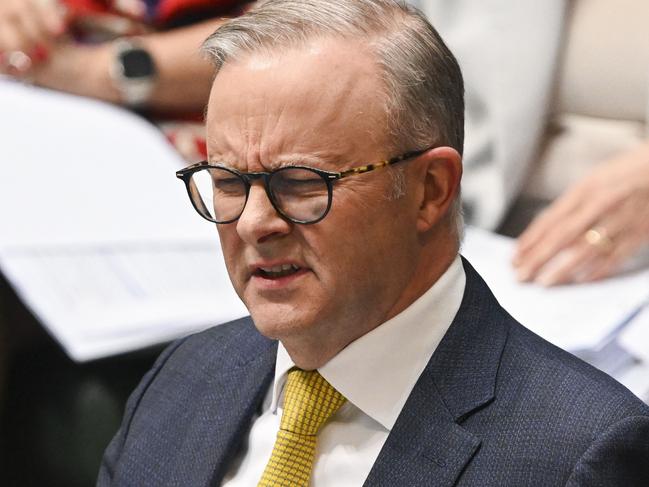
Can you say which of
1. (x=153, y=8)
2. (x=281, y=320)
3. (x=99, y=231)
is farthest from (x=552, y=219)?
(x=153, y=8)

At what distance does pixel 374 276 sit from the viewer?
932mm

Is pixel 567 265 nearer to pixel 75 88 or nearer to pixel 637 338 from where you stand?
pixel 637 338

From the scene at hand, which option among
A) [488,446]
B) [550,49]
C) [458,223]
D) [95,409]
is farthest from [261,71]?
[95,409]

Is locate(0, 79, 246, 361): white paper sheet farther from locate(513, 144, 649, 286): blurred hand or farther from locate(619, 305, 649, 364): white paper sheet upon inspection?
locate(619, 305, 649, 364): white paper sheet

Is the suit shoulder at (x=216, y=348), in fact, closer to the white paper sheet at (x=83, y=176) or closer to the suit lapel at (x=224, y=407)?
the suit lapel at (x=224, y=407)

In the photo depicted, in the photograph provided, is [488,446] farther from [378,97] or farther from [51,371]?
[51,371]

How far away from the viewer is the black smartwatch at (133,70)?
187cm

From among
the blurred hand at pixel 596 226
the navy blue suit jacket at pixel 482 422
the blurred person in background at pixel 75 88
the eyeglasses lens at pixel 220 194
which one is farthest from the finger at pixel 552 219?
the blurred person in background at pixel 75 88

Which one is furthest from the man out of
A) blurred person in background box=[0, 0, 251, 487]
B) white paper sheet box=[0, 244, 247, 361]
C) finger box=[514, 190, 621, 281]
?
blurred person in background box=[0, 0, 251, 487]

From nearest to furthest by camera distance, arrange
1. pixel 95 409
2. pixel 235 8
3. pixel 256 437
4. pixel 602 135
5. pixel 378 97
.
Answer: pixel 378 97
pixel 256 437
pixel 602 135
pixel 95 409
pixel 235 8

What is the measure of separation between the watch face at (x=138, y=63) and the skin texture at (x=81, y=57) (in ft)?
0.04

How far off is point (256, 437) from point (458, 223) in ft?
0.83

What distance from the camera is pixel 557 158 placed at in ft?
4.74

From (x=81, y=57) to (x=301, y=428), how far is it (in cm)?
110
